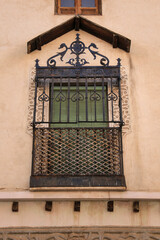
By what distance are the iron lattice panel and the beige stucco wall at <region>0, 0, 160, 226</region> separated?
0.24 metres

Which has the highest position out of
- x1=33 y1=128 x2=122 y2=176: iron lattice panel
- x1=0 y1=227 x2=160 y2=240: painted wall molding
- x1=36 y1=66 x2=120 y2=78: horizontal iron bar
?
x1=36 y1=66 x2=120 y2=78: horizontal iron bar

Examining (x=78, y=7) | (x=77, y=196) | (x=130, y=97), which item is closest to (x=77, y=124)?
(x=130, y=97)

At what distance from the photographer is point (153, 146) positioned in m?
7.21

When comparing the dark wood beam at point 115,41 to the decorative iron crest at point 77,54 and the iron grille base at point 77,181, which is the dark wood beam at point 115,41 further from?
the iron grille base at point 77,181

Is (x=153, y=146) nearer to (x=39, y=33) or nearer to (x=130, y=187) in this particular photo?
(x=130, y=187)

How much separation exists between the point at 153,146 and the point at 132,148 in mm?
351

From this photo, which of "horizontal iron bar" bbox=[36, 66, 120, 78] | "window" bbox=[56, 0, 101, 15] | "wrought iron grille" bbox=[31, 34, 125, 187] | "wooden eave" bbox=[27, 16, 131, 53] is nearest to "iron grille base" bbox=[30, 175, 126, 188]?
"wrought iron grille" bbox=[31, 34, 125, 187]

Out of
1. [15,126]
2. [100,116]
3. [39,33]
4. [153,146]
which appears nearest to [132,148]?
[153,146]

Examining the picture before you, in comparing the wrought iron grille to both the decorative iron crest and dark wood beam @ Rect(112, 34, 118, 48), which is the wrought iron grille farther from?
dark wood beam @ Rect(112, 34, 118, 48)

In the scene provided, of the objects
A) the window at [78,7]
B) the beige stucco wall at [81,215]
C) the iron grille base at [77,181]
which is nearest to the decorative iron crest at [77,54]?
the window at [78,7]

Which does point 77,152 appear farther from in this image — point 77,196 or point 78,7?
point 78,7

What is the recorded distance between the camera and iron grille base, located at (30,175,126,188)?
262 inches

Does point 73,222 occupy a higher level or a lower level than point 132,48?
lower

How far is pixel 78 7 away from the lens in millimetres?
8805
